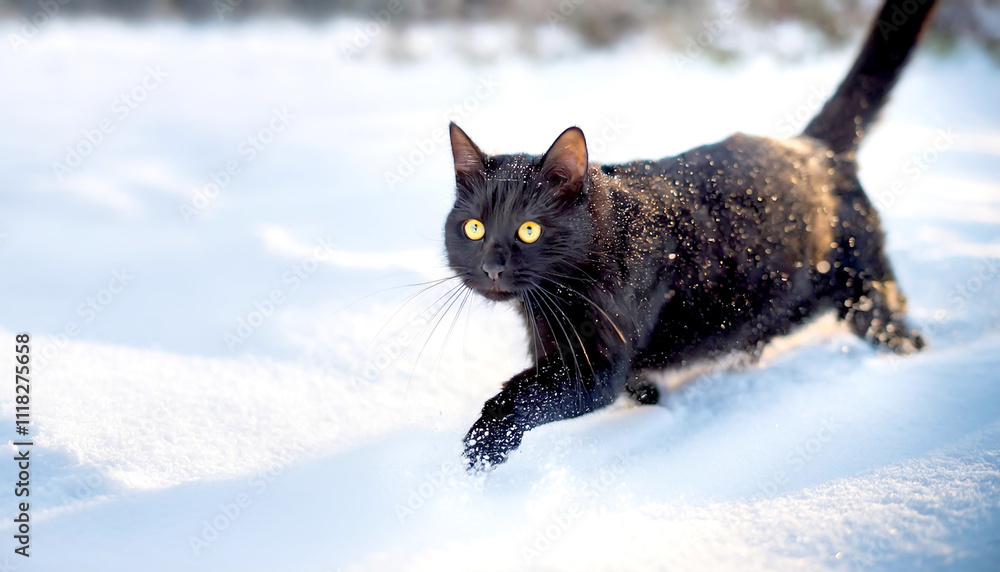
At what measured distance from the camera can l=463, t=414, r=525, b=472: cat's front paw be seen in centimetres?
186

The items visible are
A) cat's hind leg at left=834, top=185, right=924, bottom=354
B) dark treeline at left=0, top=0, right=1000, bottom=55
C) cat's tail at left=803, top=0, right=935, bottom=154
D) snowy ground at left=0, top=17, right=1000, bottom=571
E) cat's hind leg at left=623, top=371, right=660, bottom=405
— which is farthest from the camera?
dark treeline at left=0, top=0, right=1000, bottom=55

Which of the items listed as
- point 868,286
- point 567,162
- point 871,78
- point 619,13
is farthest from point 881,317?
point 619,13

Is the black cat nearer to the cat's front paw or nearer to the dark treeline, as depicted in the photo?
the cat's front paw

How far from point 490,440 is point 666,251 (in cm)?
82

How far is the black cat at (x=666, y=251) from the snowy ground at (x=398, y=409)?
0.72 ft

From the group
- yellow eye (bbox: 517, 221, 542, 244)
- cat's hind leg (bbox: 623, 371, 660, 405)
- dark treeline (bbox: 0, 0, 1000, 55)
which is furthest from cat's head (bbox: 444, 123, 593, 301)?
dark treeline (bbox: 0, 0, 1000, 55)

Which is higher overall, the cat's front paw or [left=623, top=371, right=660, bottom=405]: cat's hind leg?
[left=623, top=371, right=660, bottom=405]: cat's hind leg

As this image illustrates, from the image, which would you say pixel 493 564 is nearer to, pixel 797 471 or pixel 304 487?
pixel 304 487

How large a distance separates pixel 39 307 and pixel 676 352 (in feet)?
8.75

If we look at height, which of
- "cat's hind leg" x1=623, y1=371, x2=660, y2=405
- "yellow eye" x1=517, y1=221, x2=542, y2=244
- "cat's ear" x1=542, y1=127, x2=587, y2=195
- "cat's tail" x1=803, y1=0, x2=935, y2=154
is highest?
"cat's tail" x1=803, y1=0, x2=935, y2=154

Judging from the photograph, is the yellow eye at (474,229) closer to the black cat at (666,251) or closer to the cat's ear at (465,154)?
the black cat at (666,251)

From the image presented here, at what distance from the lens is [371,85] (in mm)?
6086

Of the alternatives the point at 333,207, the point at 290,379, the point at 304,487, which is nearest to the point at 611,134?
the point at 333,207

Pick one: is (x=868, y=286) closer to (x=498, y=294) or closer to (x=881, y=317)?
(x=881, y=317)
